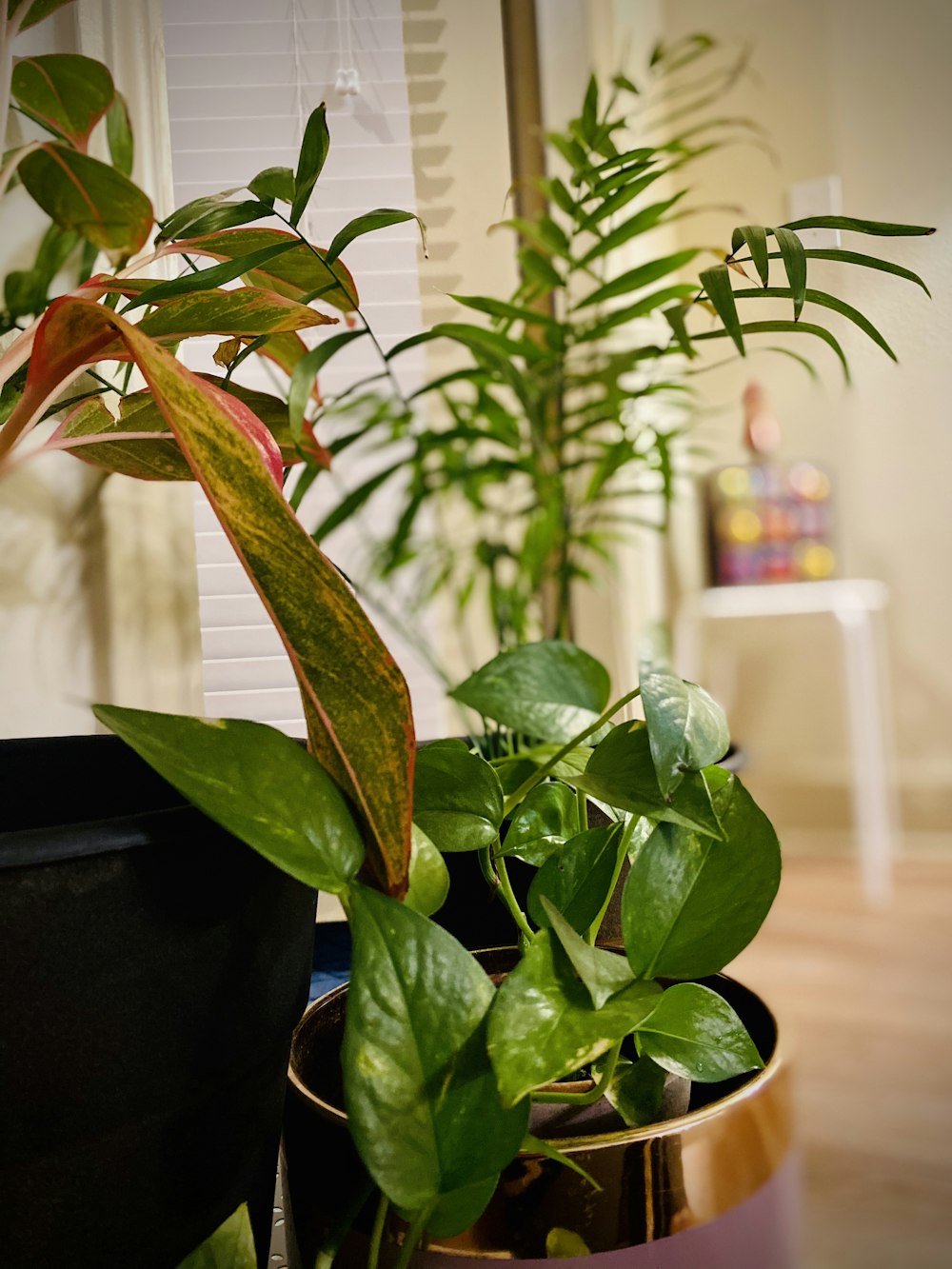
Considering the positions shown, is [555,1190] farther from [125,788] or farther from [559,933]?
[125,788]

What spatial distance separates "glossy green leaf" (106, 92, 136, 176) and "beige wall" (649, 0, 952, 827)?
0.46 m

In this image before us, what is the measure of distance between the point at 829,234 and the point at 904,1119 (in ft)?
2.65

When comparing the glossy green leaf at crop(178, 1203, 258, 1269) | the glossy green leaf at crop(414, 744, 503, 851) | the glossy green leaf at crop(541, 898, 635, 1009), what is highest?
the glossy green leaf at crop(414, 744, 503, 851)

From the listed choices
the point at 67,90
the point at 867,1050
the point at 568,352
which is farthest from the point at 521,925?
the point at 867,1050

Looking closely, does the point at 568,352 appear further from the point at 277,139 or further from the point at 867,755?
the point at 867,755

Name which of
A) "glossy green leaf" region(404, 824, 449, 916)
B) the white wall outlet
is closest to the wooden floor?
"glossy green leaf" region(404, 824, 449, 916)

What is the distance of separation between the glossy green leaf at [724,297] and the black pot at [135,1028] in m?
0.25

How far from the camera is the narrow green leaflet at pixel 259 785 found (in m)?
0.26

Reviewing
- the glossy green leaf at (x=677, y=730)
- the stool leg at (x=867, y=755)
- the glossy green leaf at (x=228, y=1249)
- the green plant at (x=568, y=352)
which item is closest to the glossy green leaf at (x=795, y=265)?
the green plant at (x=568, y=352)

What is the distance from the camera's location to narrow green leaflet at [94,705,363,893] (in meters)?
0.26

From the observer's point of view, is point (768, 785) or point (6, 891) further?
point (768, 785)

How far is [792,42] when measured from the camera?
5.88 ft

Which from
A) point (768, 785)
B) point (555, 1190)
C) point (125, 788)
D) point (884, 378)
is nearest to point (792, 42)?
point (884, 378)

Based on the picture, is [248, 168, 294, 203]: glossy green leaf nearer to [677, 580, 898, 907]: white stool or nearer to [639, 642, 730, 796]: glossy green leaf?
[639, 642, 730, 796]: glossy green leaf
